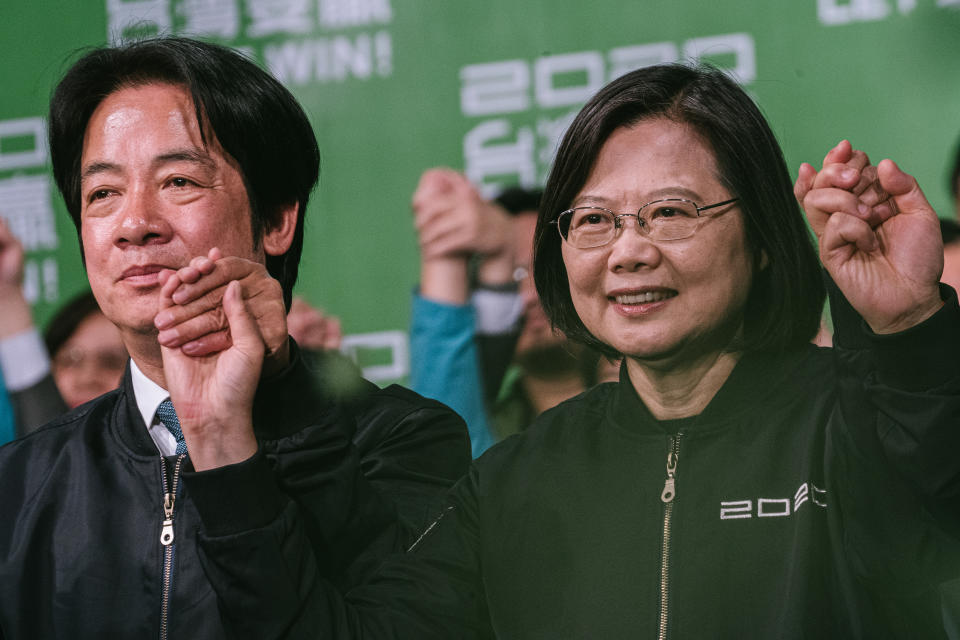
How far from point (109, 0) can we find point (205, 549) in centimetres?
168

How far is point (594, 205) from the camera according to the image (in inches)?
59.9

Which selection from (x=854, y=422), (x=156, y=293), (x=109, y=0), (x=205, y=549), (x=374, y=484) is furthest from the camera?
(x=109, y=0)

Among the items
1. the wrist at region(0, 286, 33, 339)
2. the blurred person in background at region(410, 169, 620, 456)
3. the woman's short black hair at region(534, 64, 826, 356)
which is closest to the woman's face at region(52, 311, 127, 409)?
the wrist at region(0, 286, 33, 339)

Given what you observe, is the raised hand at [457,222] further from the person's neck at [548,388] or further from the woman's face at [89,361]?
the woman's face at [89,361]

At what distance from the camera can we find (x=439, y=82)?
2.38 m

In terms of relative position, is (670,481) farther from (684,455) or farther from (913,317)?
(913,317)

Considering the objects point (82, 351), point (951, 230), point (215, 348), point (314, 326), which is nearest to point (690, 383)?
point (215, 348)

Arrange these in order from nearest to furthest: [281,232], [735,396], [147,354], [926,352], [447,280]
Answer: [926,352] → [735,396] → [147,354] → [281,232] → [447,280]

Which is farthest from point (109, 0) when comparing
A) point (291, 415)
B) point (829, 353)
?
point (829, 353)

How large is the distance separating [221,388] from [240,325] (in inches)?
3.6

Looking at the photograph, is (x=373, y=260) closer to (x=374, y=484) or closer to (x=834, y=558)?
(x=374, y=484)

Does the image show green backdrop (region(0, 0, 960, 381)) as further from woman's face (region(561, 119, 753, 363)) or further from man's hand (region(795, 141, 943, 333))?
man's hand (region(795, 141, 943, 333))

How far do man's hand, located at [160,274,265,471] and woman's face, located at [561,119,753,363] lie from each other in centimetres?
49

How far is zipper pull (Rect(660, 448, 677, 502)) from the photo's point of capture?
145 centimetres
